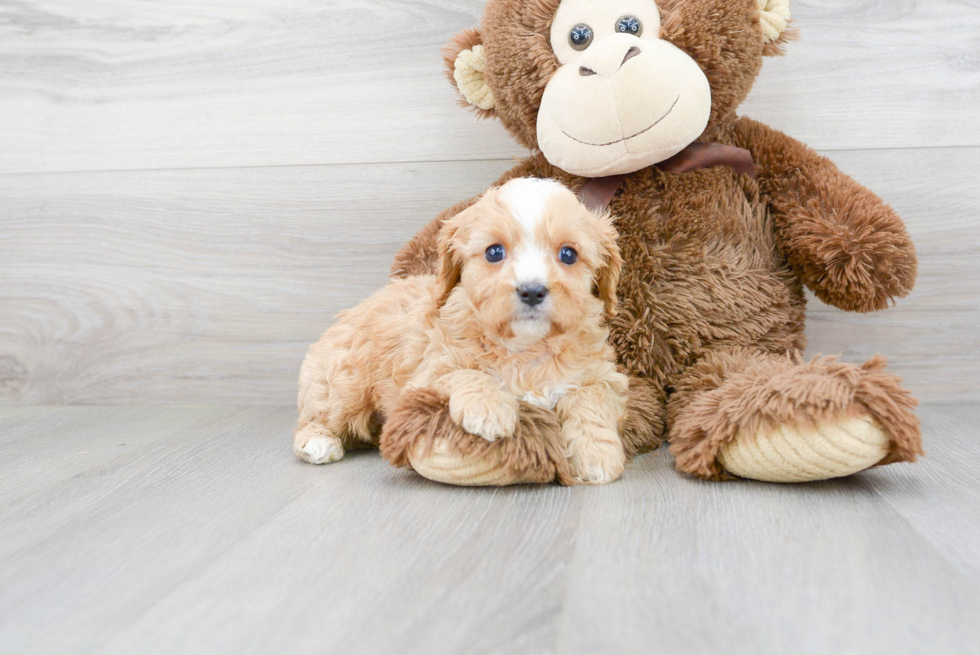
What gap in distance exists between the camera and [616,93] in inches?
45.9

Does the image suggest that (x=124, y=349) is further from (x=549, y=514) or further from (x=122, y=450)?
(x=549, y=514)

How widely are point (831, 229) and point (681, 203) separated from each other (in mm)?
241

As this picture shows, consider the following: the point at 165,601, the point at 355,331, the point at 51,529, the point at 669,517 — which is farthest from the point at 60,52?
the point at 669,517

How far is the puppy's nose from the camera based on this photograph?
40.1 inches

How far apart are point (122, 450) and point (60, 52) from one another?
952mm

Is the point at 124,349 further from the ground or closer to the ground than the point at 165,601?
closer to the ground

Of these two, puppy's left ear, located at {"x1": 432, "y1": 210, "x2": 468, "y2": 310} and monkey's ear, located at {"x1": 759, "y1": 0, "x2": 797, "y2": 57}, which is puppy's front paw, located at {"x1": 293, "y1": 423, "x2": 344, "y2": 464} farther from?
monkey's ear, located at {"x1": 759, "y1": 0, "x2": 797, "y2": 57}

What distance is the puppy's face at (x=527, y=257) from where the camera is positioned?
1.03 meters

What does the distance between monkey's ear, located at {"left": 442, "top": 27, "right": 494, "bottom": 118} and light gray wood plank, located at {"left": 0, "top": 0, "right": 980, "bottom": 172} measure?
245 millimetres

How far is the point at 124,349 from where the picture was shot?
183 centimetres

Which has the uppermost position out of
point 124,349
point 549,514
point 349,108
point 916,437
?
point 349,108

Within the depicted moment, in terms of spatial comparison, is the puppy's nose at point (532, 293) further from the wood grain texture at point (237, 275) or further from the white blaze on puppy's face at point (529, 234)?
the wood grain texture at point (237, 275)

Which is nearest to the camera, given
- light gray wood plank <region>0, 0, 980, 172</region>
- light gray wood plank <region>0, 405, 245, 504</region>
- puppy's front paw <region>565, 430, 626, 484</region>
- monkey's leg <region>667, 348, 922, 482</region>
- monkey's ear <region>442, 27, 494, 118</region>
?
monkey's leg <region>667, 348, 922, 482</region>

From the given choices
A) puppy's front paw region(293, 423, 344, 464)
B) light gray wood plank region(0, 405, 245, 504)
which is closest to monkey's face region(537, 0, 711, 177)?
puppy's front paw region(293, 423, 344, 464)
